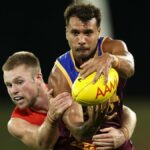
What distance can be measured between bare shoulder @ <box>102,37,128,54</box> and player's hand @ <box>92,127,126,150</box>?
1.59ft

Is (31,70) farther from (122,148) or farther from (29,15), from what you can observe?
(29,15)

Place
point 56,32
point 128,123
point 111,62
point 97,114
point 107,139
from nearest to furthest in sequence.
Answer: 1. point 111,62
2. point 97,114
3. point 107,139
4. point 128,123
5. point 56,32

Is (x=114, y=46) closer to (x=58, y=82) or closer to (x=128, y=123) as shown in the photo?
(x=58, y=82)

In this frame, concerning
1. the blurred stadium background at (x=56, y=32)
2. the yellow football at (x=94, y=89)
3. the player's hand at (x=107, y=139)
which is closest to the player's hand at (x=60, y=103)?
the yellow football at (x=94, y=89)

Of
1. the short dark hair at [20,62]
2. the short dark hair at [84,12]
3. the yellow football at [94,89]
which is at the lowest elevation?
the short dark hair at [20,62]

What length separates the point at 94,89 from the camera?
3254mm

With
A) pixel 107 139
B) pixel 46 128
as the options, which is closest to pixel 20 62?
pixel 46 128

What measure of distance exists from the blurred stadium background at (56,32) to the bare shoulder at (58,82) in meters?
3.57

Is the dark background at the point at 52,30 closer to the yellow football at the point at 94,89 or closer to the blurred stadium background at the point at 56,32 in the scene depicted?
the blurred stadium background at the point at 56,32

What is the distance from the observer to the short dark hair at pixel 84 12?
3.82 metres

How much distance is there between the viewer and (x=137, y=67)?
25.5ft

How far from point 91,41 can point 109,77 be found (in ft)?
1.86

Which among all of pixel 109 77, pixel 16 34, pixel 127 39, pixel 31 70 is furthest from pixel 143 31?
pixel 109 77

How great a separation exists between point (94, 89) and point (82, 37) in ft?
1.83
